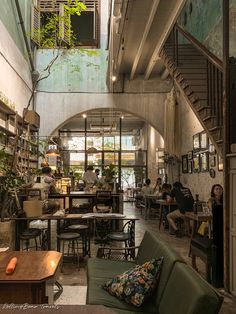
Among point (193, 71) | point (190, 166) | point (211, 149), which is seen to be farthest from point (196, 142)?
point (193, 71)

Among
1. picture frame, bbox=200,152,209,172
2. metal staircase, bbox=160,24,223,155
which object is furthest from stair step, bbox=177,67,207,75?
picture frame, bbox=200,152,209,172

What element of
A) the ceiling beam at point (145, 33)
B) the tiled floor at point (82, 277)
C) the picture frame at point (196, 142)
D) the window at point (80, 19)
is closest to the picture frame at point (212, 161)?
the picture frame at point (196, 142)

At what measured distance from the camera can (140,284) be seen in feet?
9.00

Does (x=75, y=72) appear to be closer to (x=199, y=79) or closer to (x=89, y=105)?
(x=89, y=105)

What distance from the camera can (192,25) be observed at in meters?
9.48

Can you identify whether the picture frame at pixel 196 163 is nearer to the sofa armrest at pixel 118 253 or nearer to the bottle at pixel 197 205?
the bottle at pixel 197 205

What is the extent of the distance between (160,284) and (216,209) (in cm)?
247

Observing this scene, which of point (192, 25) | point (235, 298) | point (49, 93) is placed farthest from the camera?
point (49, 93)

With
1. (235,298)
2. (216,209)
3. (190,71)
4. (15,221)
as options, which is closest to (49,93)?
(190,71)

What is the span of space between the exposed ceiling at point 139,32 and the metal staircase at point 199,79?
1.39ft

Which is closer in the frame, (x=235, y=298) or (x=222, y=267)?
(x=235, y=298)

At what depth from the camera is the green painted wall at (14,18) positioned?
28.5ft

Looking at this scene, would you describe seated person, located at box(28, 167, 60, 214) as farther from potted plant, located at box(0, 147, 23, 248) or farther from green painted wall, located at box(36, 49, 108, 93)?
green painted wall, located at box(36, 49, 108, 93)

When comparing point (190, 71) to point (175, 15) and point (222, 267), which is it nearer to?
point (175, 15)
